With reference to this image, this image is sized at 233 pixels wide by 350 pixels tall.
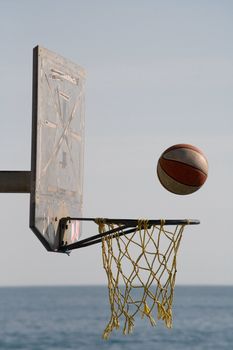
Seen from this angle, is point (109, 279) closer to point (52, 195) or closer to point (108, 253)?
point (108, 253)

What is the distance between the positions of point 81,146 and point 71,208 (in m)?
0.67

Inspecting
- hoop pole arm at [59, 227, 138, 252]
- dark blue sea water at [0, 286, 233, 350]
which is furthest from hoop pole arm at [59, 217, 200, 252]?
dark blue sea water at [0, 286, 233, 350]

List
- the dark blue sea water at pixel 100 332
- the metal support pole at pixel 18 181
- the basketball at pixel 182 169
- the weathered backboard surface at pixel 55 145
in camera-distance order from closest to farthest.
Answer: the weathered backboard surface at pixel 55 145 → the metal support pole at pixel 18 181 → the basketball at pixel 182 169 → the dark blue sea water at pixel 100 332

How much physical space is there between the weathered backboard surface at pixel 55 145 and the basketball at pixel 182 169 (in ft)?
2.92

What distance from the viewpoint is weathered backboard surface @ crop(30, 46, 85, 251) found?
9.95m

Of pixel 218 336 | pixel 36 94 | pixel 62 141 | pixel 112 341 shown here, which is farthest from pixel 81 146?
pixel 218 336

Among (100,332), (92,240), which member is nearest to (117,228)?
(92,240)

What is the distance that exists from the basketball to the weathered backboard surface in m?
0.89

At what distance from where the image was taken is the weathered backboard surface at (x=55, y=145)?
9.95 metres

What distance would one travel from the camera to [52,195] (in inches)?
406

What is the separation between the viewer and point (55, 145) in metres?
10.4

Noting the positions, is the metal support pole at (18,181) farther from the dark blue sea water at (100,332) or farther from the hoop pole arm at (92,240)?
the dark blue sea water at (100,332)

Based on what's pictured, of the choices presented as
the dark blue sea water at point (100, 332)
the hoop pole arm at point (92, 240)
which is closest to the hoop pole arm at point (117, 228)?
the hoop pole arm at point (92, 240)

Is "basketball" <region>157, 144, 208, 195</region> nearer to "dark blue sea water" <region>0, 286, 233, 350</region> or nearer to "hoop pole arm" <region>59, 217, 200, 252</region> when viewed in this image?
"hoop pole arm" <region>59, 217, 200, 252</region>
